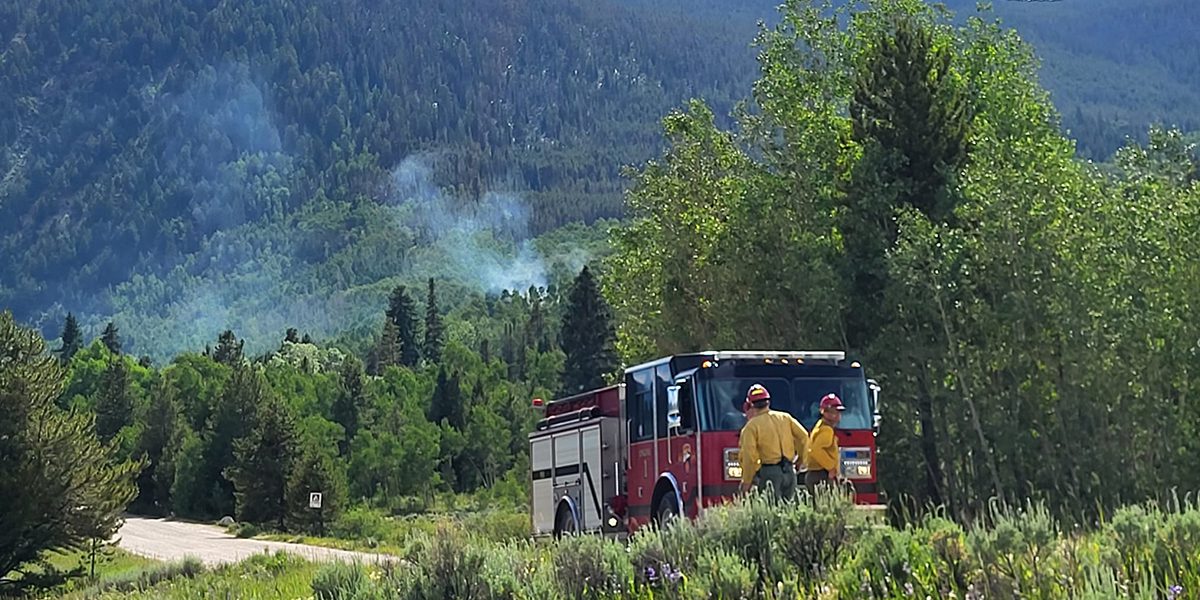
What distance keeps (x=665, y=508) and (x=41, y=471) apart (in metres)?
26.1

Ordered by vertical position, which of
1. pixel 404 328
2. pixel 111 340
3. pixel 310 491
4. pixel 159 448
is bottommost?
pixel 310 491

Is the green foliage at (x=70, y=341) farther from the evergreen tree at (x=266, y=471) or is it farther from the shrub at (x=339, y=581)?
the shrub at (x=339, y=581)

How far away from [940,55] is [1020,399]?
1008cm

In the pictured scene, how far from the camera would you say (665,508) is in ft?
69.5

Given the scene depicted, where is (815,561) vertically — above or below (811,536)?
below

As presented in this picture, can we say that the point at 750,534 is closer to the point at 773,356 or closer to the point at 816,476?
the point at 816,476

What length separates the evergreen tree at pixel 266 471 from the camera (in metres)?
81.1

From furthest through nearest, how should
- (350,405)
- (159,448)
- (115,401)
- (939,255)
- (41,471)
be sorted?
1. (350,405)
2. (115,401)
3. (159,448)
4. (41,471)
5. (939,255)

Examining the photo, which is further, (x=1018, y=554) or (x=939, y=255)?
(x=939, y=255)

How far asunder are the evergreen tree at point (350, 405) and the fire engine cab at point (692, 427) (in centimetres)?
10787

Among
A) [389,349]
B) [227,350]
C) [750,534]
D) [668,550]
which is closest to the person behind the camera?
[750,534]

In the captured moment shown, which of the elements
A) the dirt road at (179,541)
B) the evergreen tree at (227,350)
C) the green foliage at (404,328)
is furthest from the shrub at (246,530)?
the green foliage at (404,328)

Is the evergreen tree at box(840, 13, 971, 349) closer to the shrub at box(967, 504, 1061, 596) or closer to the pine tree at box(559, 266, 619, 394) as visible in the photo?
the shrub at box(967, 504, 1061, 596)

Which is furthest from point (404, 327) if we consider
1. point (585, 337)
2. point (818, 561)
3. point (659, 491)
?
point (818, 561)
